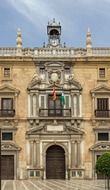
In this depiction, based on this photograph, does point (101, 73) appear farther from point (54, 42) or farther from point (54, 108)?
point (54, 42)

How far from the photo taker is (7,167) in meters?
34.1

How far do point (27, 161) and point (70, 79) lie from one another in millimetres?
7077

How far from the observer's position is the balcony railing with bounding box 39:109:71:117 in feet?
113

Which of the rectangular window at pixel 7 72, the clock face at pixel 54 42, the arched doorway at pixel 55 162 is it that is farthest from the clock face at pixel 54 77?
the arched doorway at pixel 55 162

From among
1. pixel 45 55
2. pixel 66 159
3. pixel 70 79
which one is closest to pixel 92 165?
pixel 66 159

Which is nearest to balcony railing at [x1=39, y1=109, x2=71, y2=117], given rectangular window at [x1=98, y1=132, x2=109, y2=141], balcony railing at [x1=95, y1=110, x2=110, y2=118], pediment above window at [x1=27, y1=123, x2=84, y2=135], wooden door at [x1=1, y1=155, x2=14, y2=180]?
pediment above window at [x1=27, y1=123, x2=84, y2=135]

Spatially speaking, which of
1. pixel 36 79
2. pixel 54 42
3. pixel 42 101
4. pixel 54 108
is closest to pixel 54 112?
pixel 54 108

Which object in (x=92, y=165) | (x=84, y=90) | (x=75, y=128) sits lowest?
(x=92, y=165)

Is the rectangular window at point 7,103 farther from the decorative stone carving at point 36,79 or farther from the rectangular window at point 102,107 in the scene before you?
the rectangular window at point 102,107

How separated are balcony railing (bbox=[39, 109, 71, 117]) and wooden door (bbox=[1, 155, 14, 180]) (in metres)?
4.00

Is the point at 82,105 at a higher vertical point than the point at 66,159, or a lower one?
higher

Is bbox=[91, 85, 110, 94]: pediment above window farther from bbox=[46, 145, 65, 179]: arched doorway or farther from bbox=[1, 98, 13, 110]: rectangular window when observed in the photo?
bbox=[1, 98, 13, 110]: rectangular window

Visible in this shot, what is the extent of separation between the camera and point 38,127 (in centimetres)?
3422

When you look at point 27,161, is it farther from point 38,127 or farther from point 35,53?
point 35,53
